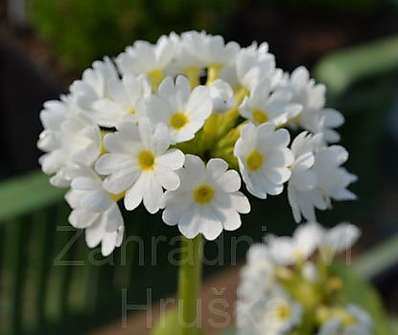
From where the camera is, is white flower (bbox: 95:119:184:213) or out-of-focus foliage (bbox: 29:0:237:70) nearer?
white flower (bbox: 95:119:184:213)

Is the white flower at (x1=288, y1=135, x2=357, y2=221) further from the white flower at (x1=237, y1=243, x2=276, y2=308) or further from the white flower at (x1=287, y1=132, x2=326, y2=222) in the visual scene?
the white flower at (x1=237, y1=243, x2=276, y2=308)

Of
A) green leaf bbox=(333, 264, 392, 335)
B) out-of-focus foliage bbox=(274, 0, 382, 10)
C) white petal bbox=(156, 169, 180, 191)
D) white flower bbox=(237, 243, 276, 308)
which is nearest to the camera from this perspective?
white petal bbox=(156, 169, 180, 191)

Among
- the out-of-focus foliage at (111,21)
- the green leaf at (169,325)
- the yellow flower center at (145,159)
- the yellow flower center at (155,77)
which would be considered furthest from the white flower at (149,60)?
the out-of-focus foliage at (111,21)

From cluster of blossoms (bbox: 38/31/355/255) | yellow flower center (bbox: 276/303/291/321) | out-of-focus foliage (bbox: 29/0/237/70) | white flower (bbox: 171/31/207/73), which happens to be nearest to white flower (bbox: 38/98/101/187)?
cluster of blossoms (bbox: 38/31/355/255)

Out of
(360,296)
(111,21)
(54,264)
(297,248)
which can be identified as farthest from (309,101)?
(111,21)

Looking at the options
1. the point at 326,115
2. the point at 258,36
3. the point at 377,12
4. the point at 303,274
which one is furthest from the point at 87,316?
the point at 377,12

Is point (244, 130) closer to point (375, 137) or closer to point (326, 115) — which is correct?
point (326, 115)
